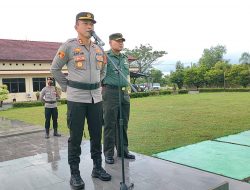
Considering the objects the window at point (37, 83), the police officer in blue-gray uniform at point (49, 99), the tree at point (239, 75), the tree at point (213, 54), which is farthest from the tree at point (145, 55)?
the police officer in blue-gray uniform at point (49, 99)

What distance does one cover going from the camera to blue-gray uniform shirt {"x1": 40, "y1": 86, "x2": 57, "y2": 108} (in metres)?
6.74

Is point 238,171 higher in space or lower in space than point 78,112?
lower

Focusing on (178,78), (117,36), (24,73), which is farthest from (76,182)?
(178,78)

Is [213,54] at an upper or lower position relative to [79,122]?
upper

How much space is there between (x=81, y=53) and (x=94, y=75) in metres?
0.27

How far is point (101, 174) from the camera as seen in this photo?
10.6ft

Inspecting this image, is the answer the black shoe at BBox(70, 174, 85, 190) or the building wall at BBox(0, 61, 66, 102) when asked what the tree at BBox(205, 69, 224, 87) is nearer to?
the building wall at BBox(0, 61, 66, 102)

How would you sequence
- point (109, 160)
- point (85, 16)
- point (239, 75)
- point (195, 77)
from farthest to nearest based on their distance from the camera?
point (195, 77) → point (239, 75) → point (109, 160) → point (85, 16)

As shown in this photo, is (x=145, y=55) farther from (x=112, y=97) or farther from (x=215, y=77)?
(x=112, y=97)

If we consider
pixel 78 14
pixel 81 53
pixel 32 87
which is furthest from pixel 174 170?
pixel 32 87

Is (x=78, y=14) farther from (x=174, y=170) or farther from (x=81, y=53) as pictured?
(x=174, y=170)

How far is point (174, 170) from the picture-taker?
3.42 m

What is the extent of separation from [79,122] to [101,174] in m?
0.63

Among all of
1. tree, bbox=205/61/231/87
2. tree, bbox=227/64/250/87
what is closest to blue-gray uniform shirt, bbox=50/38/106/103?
tree, bbox=227/64/250/87
